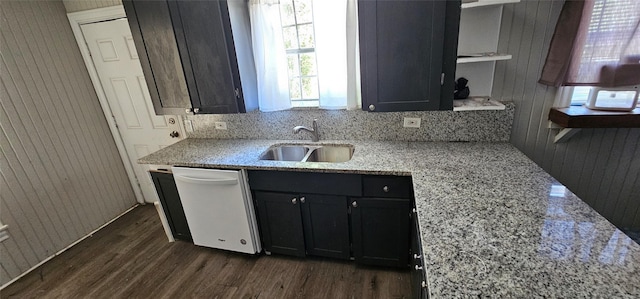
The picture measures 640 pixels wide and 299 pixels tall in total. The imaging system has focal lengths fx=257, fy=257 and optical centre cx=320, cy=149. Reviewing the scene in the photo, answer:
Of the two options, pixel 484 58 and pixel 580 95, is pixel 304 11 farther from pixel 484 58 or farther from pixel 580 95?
pixel 580 95

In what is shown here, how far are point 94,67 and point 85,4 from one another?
57 cm

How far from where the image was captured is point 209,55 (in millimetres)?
1826

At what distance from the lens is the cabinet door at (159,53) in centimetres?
181

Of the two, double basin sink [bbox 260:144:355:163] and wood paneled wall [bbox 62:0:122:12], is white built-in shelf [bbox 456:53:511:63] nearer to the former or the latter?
double basin sink [bbox 260:144:355:163]

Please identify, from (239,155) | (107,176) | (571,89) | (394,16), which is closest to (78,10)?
(107,176)

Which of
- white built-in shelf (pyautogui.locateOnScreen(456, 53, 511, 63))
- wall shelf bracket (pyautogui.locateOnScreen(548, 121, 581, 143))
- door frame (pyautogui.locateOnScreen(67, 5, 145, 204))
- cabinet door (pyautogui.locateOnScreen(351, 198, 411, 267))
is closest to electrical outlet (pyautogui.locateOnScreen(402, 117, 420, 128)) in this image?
white built-in shelf (pyautogui.locateOnScreen(456, 53, 511, 63))

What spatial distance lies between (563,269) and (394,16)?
134cm

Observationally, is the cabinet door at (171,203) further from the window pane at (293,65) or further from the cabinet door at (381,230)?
the cabinet door at (381,230)

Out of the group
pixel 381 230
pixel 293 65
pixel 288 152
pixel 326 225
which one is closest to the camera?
pixel 381 230

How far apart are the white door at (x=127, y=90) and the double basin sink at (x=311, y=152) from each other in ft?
3.67

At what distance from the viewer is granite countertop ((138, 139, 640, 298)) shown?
73 centimetres

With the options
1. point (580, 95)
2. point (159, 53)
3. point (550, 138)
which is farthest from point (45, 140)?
point (580, 95)

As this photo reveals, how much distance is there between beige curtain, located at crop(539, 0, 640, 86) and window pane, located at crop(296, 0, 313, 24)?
156 cm

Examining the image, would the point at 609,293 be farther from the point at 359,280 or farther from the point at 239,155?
the point at 239,155
